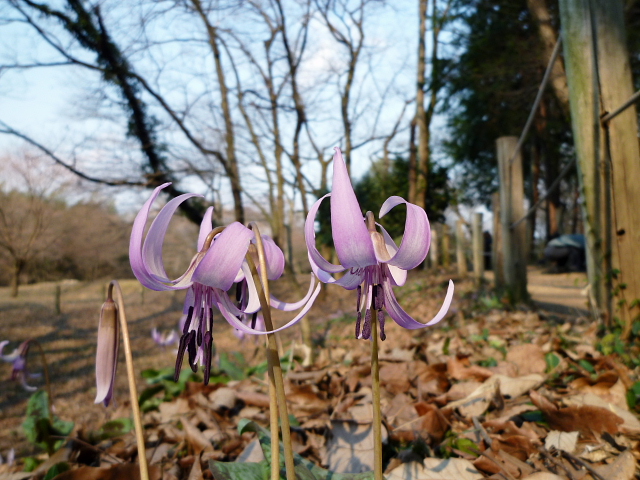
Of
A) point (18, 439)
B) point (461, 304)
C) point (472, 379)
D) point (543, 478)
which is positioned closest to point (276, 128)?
point (461, 304)

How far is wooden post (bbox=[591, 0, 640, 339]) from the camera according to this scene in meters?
2.07

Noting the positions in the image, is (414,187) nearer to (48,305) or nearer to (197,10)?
(197,10)

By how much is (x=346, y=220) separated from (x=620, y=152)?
219 cm

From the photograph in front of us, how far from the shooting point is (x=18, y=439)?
4371 mm

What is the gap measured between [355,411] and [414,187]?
36.7 feet

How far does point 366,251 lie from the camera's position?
0.55 m

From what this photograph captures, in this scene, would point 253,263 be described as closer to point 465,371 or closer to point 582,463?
point 582,463

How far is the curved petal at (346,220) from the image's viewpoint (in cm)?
51

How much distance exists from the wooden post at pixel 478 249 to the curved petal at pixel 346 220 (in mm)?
7316

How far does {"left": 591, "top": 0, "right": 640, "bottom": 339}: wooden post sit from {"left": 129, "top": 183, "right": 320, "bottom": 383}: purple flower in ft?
6.79

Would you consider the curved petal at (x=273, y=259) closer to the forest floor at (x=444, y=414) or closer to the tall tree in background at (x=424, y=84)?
the forest floor at (x=444, y=414)

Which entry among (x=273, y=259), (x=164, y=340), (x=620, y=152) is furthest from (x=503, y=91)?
(x=273, y=259)

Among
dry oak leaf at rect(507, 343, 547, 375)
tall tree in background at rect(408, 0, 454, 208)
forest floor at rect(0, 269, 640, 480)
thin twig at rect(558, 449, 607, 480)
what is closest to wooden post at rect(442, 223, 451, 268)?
tall tree in background at rect(408, 0, 454, 208)

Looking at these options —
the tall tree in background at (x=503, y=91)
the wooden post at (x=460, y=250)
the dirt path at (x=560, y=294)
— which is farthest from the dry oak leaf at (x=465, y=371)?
the wooden post at (x=460, y=250)
